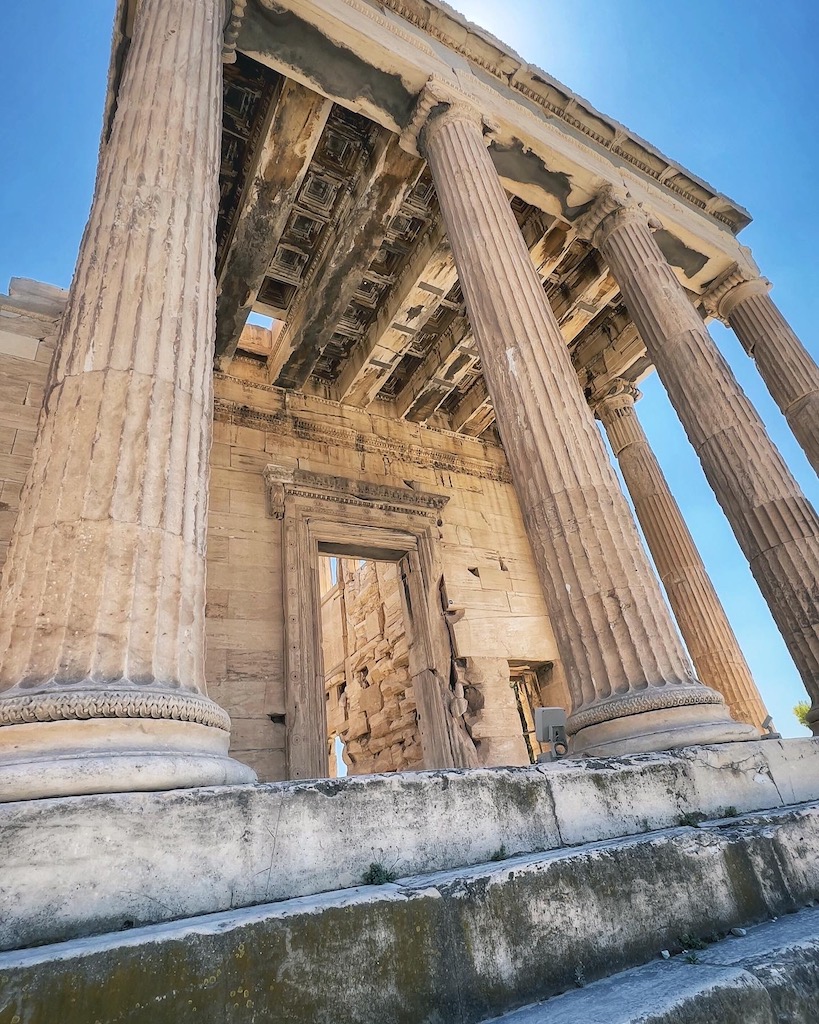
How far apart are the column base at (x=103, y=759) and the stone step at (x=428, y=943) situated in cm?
38

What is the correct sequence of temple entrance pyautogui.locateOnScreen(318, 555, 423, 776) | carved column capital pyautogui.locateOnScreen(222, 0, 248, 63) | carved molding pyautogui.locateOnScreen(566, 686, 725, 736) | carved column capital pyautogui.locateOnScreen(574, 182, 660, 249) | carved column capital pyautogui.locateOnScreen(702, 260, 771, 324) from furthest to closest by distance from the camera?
temple entrance pyautogui.locateOnScreen(318, 555, 423, 776) → carved column capital pyautogui.locateOnScreen(702, 260, 771, 324) → carved column capital pyautogui.locateOnScreen(574, 182, 660, 249) → carved column capital pyautogui.locateOnScreen(222, 0, 248, 63) → carved molding pyautogui.locateOnScreen(566, 686, 725, 736)

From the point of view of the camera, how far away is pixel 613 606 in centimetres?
432

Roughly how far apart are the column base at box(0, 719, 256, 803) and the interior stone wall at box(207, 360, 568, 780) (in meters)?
5.50

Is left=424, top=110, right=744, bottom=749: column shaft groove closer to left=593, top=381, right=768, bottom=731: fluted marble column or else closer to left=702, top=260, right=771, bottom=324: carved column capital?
left=702, top=260, right=771, bottom=324: carved column capital

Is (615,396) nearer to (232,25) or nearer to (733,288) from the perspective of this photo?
(733,288)

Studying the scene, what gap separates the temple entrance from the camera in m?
11.0

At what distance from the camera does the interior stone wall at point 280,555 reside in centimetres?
789

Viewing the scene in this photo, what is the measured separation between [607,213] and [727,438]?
12.6 ft

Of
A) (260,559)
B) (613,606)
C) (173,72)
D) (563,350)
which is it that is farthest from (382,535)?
(173,72)

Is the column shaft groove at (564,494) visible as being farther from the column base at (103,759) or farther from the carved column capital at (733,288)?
the carved column capital at (733,288)

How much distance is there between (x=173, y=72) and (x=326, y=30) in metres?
3.13

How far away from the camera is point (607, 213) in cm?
849

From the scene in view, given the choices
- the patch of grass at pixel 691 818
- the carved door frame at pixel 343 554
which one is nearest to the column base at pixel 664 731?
the patch of grass at pixel 691 818

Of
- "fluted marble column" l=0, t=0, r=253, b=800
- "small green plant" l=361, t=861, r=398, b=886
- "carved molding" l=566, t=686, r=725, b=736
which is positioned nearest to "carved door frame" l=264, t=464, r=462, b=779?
"carved molding" l=566, t=686, r=725, b=736
